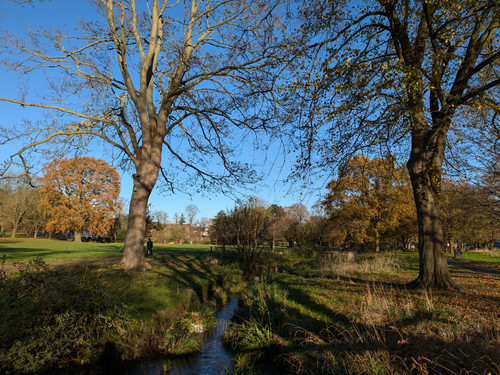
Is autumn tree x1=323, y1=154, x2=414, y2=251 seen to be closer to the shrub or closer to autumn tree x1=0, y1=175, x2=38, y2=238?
the shrub

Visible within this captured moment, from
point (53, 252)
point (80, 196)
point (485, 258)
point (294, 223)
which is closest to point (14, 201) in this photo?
point (80, 196)

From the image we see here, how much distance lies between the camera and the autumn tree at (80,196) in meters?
40.3

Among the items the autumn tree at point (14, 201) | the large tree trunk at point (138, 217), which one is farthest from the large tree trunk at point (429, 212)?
the autumn tree at point (14, 201)

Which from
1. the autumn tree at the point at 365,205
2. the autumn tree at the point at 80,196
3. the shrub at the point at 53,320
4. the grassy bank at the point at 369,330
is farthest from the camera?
the autumn tree at the point at 80,196

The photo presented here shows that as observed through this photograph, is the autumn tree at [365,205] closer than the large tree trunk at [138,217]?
No

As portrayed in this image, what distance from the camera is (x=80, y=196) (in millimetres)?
41969

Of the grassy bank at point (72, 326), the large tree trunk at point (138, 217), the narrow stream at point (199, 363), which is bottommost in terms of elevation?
the narrow stream at point (199, 363)

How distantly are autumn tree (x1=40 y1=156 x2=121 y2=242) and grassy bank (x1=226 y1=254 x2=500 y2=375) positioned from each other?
38547 mm

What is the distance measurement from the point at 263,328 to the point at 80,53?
42.1ft

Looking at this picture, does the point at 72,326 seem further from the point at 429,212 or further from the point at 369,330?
the point at 429,212

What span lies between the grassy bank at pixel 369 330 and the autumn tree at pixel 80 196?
126 feet

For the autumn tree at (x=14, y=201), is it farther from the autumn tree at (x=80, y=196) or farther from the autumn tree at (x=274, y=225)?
the autumn tree at (x=274, y=225)

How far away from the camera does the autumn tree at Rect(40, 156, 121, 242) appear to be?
4032cm

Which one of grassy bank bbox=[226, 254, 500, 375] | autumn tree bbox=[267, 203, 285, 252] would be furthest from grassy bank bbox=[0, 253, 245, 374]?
autumn tree bbox=[267, 203, 285, 252]
